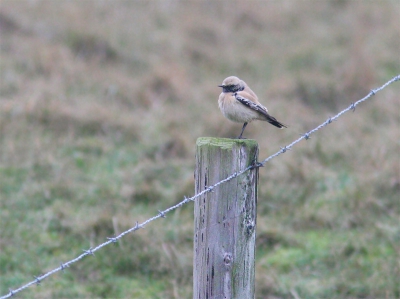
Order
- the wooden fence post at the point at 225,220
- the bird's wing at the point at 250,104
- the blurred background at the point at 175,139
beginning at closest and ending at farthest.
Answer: the wooden fence post at the point at 225,220, the bird's wing at the point at 250,104, the blurred background at the point at 175,139

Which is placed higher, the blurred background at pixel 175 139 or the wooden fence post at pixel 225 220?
the blurred background at pixel 175 139

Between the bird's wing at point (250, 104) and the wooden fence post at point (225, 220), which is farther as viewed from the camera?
the bird's wing at point (250, 104)

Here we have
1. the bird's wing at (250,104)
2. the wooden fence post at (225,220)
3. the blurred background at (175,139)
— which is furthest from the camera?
the blurred background at (175,139)

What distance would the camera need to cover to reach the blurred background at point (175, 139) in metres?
5.70

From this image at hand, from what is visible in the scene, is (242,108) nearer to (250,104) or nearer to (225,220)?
(250,104)

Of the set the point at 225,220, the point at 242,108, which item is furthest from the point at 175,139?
the point at 225,220

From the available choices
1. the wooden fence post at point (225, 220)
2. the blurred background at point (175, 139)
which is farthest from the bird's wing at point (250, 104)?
the blurred background at point (175, 139)

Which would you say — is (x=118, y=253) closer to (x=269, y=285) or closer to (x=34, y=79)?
(x=269, y=285)

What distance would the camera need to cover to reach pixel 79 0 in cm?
1305

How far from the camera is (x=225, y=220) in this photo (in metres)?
3.04

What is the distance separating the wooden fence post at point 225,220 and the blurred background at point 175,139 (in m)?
2.19

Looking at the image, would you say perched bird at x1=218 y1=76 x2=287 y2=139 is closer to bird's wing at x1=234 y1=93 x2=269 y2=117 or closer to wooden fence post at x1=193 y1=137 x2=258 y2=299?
bird's wing at x1=234 y1=93 x2=269 y2=117

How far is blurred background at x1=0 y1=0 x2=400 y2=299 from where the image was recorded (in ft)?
18.7

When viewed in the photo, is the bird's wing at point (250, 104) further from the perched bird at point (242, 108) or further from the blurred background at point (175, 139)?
the blurred background at point (175, 139)
